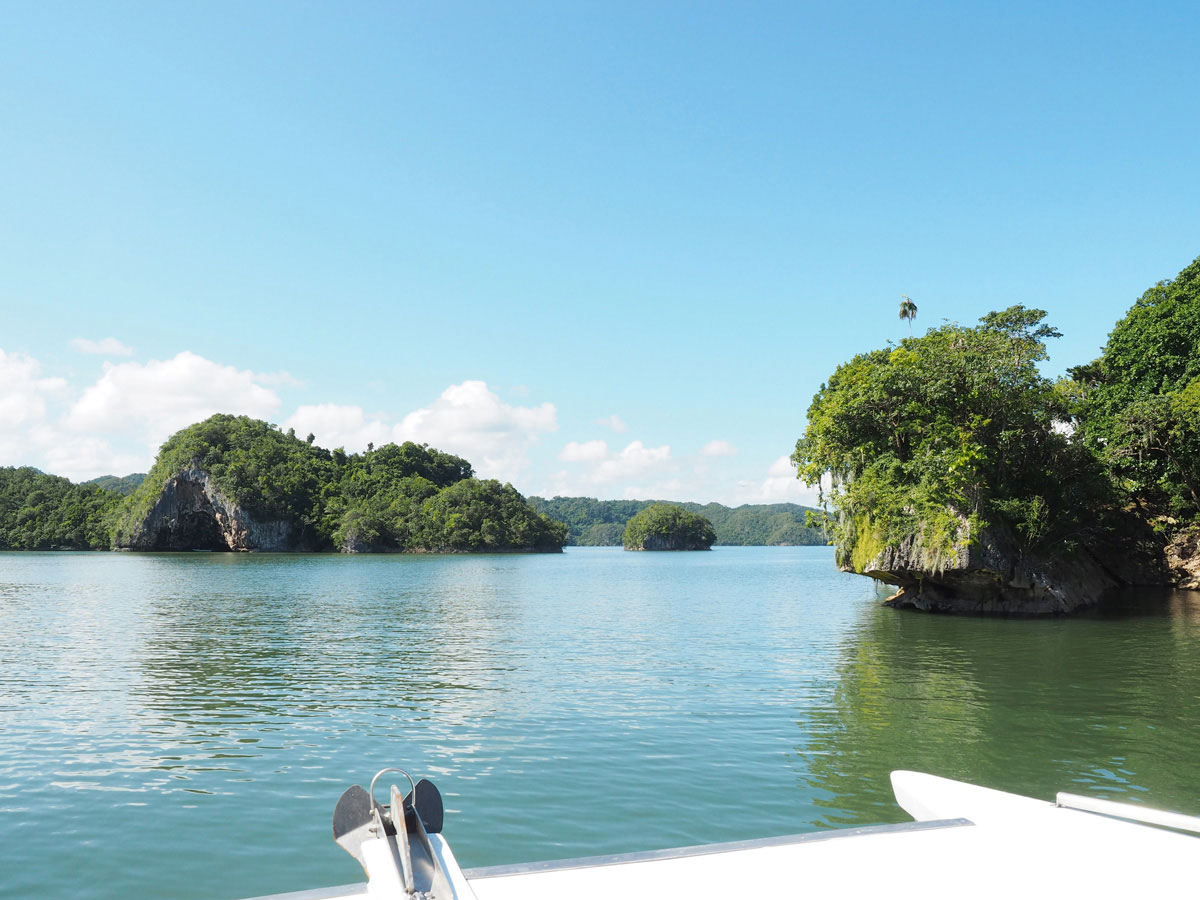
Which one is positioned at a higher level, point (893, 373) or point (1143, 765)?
point (893, 373)

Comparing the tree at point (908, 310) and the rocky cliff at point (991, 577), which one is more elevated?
the tree at point (908, 310)

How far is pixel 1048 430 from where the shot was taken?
2856 centimetres

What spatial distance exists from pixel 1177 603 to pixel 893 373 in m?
15.2

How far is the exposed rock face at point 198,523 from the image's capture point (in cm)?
11669

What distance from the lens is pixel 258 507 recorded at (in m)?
119

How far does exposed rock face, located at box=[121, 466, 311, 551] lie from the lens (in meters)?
117

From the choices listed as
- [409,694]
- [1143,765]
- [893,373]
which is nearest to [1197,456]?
[893,373]

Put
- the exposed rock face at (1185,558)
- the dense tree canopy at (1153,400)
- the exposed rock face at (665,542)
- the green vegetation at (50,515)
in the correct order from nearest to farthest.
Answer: the dense tree canopy at (1153,400), the exposed rock face at (1185,558), the green vegetation at (50,515), the exposed rock face at (665,542)

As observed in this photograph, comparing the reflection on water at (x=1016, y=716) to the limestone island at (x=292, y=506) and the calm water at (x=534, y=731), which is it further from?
the limestone island at (x=292, y=506)

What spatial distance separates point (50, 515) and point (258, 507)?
40.2 metres

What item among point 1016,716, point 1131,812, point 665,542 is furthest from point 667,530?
point 1131,812

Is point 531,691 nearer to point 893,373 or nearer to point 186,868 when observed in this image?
point 186,868

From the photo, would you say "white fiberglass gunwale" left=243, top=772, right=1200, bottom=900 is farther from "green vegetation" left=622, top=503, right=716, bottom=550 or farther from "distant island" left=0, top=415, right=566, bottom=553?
"green vegetation" left=622, top=503, right=716, bottom=550

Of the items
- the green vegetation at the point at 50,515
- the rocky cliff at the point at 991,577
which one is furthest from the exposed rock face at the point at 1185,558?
the green vegetation at the point at 50,515
